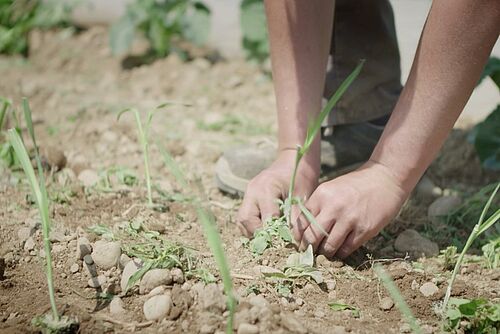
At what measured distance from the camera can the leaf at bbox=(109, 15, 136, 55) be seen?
261 centimetres

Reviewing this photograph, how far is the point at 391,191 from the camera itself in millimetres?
1220

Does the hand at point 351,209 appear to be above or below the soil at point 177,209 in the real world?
above

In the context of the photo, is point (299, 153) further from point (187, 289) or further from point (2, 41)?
point (2, 41)

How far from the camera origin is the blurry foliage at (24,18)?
2785mm

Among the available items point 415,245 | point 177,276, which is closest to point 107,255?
point 177,276

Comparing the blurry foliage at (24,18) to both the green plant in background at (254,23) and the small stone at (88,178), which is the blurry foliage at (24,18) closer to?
the green plant in background at (254,23)

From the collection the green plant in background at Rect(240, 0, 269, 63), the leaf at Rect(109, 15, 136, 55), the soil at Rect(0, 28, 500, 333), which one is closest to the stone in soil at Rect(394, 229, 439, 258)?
the soil at Rect(0, 28, 500, 333)

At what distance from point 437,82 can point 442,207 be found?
1.66 feet

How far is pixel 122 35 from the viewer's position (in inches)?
103

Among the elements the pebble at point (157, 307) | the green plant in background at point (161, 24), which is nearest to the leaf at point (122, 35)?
the green plant in background at point (161, 24)

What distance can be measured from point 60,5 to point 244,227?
6.74 ft

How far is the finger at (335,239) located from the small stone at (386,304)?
0.44 ft

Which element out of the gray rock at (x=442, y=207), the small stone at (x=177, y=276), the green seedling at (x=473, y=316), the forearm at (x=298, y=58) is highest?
the forearm at (x=298, y=58)

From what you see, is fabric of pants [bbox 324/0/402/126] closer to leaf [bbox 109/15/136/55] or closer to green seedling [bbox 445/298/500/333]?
green seedling [bbox 445/298/500/333]
